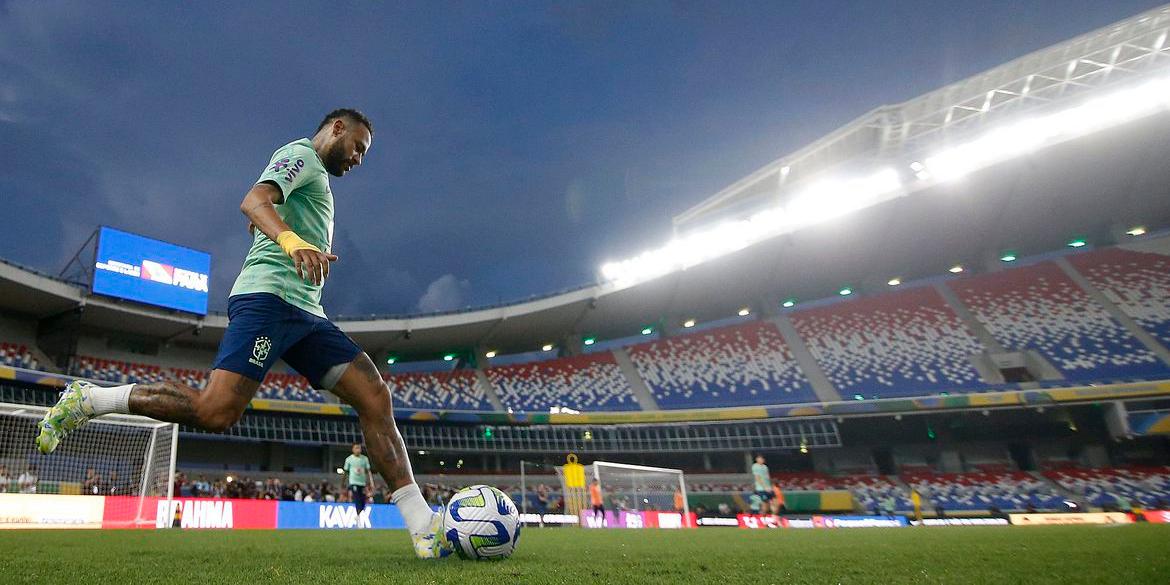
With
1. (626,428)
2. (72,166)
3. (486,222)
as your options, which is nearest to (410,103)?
(486,222)

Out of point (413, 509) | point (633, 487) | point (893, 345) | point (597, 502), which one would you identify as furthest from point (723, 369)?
point (413, 509)

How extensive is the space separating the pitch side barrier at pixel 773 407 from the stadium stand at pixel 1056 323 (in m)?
1.44

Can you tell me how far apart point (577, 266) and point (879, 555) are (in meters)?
126

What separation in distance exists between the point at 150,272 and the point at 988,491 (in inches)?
1578

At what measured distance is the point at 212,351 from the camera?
34938 millimetres

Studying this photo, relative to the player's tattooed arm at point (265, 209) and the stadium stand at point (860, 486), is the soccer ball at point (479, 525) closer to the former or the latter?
the player's tattooed arm at point (265, 209)

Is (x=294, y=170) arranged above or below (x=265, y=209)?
above

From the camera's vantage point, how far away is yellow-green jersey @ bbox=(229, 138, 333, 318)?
10.2 feet

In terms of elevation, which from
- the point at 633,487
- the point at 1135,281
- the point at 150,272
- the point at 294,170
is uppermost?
the point at 150,272

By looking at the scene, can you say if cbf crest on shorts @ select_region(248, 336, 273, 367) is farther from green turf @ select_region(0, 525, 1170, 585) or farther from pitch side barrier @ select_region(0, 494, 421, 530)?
pitch side barrier @ select_region(0, 494, 421, 530)

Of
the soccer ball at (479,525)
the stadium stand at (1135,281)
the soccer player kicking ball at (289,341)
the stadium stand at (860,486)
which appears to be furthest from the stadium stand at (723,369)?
the soccer player kicking ball at (289,341)

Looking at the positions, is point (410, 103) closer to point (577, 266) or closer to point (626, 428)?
point (577, 266)

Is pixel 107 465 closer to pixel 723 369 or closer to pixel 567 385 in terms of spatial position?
pixel 567 385

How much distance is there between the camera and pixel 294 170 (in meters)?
3.16
